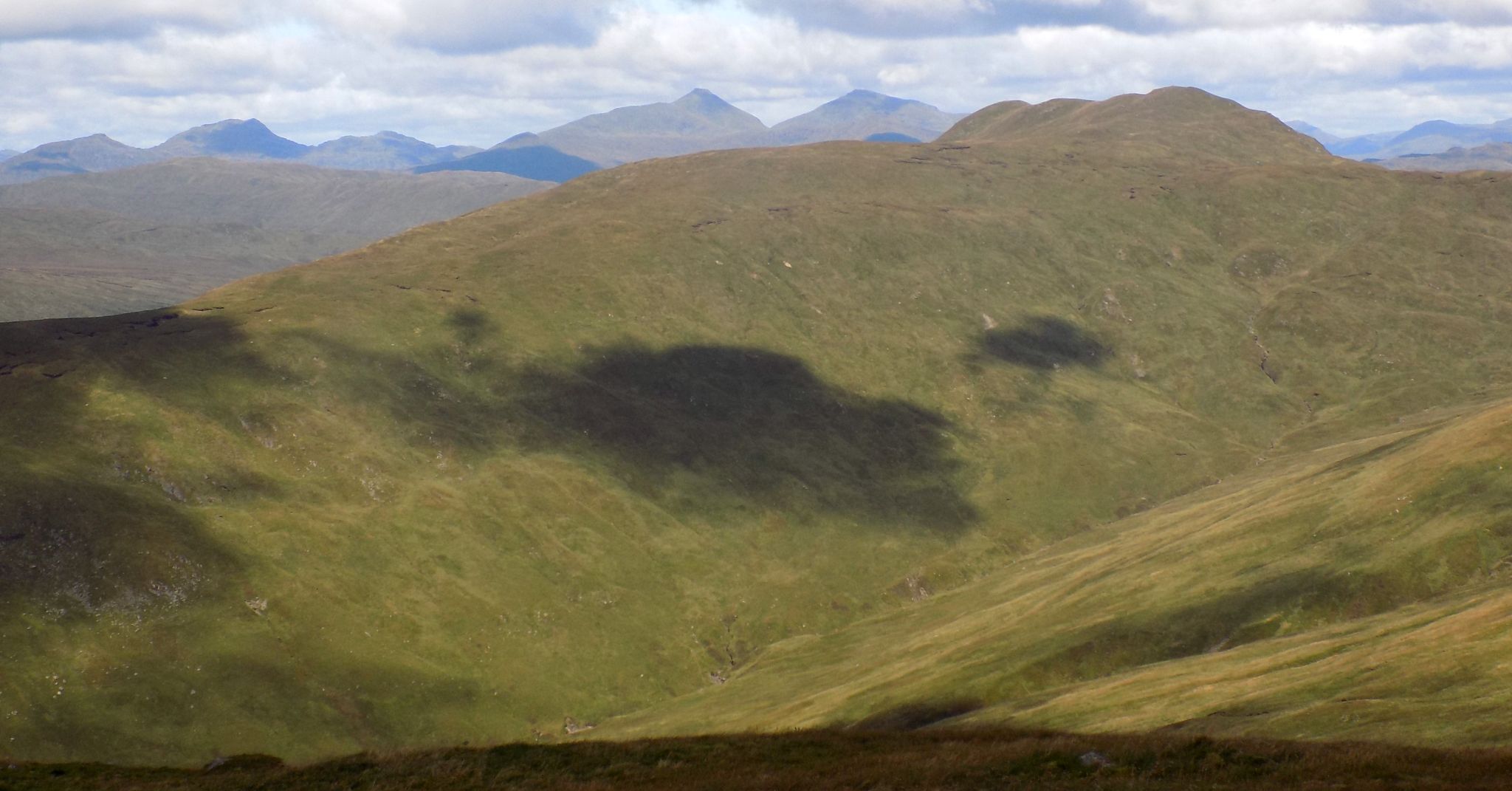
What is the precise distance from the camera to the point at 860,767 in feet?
133

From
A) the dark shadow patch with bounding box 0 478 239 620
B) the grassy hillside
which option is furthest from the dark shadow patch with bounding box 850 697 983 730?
the dark shadow patch with bounding box 0 478 239 620

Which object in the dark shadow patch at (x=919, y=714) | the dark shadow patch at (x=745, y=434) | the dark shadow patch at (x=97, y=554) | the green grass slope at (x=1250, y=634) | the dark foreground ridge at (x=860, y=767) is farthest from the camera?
the dark shadow patch at (x=745, y=434)

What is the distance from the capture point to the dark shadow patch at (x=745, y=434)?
162 metres

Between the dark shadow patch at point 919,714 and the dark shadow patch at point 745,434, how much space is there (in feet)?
264

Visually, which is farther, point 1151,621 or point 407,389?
point 407,389

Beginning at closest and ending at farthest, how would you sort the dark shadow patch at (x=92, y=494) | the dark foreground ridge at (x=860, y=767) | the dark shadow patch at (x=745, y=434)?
1. the dark foreground ridge at (x=860, y=767)
2. the dark shadow patch at (x=92, y=494)
3. the dark shadow patch at (x=745, y=434)

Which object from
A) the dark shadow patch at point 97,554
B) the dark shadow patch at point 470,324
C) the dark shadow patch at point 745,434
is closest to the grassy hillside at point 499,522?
the dark shadow patch at point 97,554

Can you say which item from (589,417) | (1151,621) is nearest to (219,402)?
(589,417)

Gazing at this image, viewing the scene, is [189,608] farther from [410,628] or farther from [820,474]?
[820,474]

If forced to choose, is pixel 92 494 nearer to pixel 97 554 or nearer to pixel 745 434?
pixel 97 554

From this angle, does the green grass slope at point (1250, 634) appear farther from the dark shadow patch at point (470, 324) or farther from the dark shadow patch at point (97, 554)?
the dark shadow patch at point (470, 324)

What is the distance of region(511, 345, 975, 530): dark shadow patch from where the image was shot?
532 ft

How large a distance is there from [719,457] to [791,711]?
80.0m

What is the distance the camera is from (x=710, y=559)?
146 meters
